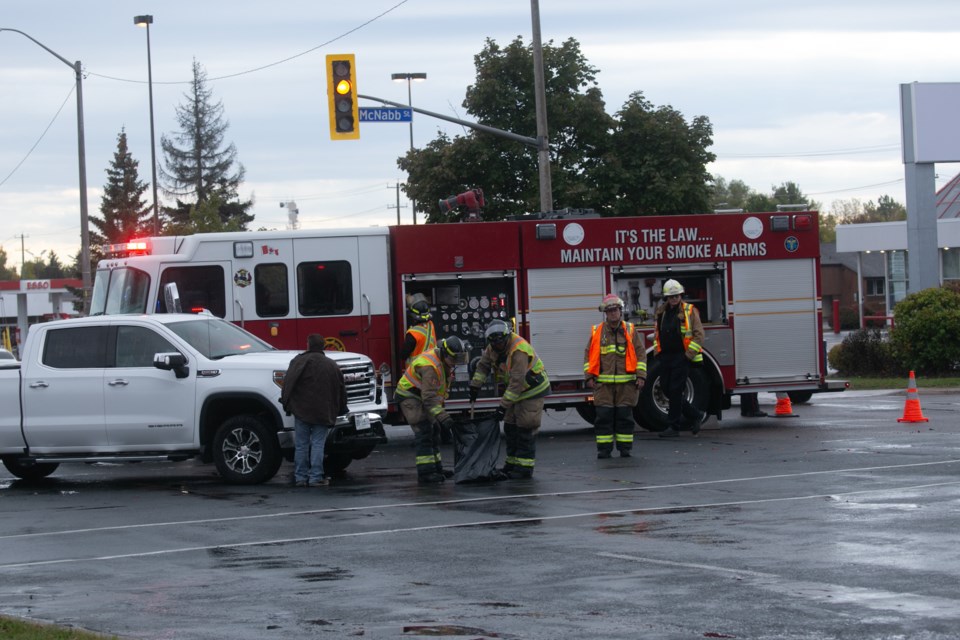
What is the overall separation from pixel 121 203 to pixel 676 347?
231 feet

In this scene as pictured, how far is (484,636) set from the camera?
686cm

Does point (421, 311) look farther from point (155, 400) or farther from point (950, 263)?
point (950, 263)

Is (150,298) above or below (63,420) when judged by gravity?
above

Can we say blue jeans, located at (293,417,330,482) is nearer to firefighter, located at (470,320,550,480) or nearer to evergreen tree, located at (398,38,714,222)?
firefighter, located at (470,320,550,480)

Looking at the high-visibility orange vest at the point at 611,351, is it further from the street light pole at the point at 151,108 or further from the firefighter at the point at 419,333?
the street light pole at the point at 151,108

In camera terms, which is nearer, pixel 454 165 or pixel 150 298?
pixel 150 298

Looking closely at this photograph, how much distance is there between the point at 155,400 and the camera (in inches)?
571

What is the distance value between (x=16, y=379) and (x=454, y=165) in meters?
23.4

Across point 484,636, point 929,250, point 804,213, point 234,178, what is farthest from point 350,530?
point 234,178

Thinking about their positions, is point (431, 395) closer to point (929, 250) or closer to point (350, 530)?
point (350, 530)

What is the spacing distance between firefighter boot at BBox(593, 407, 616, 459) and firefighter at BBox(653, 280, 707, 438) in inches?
84.5

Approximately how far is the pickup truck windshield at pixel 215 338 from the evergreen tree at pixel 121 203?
6775 centimetres

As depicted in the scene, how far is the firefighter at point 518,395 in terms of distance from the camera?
45.4 feet

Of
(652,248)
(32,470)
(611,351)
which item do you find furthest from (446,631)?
(652,248)
